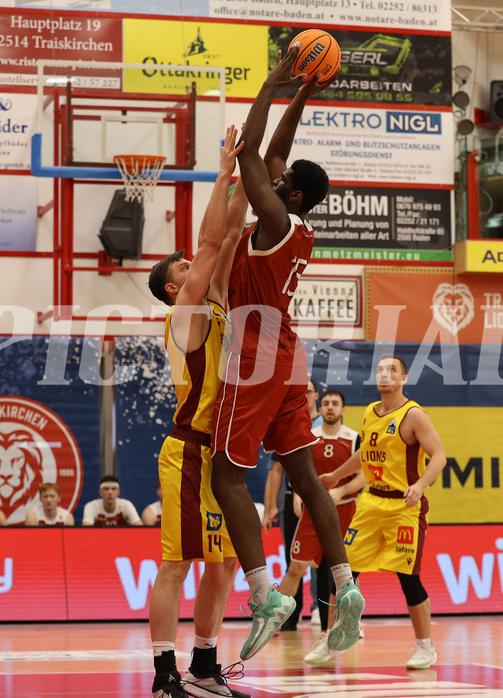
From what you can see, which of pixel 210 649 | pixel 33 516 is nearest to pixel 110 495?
pixel 33 516

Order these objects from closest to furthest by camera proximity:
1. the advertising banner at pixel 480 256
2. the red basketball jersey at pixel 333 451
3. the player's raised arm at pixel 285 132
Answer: the player's raised arm at pixel 285 132 < the red basketball jersey at pixel 333 451 < the advertising banner at pixel 480 256

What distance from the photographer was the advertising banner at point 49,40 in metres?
13.3

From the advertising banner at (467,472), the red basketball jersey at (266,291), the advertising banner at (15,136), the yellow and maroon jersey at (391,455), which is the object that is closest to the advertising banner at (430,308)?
the advertising banner at (467,472)

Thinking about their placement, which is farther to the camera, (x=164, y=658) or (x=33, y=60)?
(x=33, y=60)

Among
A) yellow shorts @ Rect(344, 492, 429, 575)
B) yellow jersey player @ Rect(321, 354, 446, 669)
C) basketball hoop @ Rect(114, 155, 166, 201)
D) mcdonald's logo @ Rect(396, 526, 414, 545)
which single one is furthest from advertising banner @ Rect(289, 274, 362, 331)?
mcdonald's logo @ Rect(396, 526, 414, 545)

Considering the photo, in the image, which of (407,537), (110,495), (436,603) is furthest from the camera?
(110,495)

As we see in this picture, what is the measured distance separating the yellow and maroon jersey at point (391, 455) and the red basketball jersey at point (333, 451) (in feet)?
4.06

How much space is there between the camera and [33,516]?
10250 millimetres

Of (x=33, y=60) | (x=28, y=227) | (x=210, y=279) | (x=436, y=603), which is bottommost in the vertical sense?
(x=436, y=603)

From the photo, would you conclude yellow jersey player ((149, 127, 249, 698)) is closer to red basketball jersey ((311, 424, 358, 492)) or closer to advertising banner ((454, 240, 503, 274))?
red basketball jersey ((311, 424, 358, 492))

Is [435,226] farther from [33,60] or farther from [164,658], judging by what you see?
[164,658]

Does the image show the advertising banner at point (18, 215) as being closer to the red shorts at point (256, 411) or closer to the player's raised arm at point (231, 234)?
the player's raised arm at point (231, 234)

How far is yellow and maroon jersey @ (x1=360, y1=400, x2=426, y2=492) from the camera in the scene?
700 cm

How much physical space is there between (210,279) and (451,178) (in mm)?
10219
